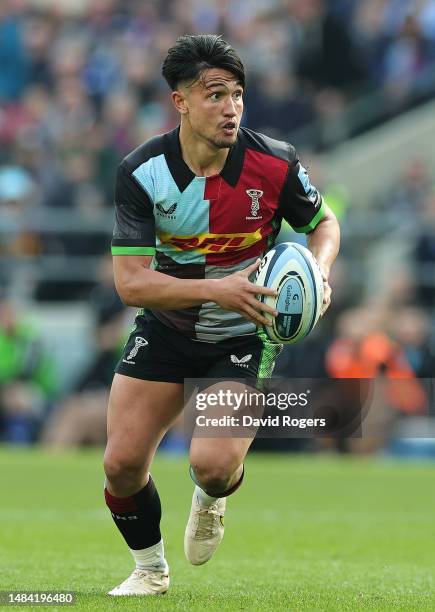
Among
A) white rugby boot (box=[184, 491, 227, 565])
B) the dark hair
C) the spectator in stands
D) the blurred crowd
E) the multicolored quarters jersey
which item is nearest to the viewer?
the dark hair

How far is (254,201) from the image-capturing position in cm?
693

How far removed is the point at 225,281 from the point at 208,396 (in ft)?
2.36

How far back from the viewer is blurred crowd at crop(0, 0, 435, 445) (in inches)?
676

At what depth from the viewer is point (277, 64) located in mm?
20906

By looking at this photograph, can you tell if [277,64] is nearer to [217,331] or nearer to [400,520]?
[400,520]

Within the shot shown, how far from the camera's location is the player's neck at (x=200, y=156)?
688cm

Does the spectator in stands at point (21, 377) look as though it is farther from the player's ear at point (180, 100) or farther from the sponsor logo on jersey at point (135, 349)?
the player's ear at point (180, 100)

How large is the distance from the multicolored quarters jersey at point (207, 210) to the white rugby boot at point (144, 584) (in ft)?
3.84

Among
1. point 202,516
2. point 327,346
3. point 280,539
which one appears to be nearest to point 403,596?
point 202,516

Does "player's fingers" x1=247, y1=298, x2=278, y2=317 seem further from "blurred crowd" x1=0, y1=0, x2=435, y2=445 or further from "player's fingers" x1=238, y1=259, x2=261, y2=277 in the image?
"blurred crowd" x1=0, y1=0, x2=435, y2=445

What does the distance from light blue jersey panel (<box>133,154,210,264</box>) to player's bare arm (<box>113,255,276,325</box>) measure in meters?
0.24

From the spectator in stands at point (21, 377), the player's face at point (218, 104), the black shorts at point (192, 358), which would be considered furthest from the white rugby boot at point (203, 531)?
the spectator in stands at point (21, 377)

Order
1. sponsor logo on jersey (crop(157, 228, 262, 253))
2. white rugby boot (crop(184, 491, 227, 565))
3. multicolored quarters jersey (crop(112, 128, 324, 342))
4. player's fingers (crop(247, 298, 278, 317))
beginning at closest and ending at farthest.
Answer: player's fingers (crop(247, 298, 278, 317))
multicolored quarters jersey (crop(112, 128, 324, 342))
sponsor logo on jersey (crop(157, 228, 262, 253))
white rugby boot (crop(184, 491, 227, 565))

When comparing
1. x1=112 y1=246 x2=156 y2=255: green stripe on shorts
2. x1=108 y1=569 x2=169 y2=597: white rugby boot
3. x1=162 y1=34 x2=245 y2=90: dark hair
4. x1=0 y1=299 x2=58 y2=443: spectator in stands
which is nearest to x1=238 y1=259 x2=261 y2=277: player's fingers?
x1=112 y1=246 x2=156 y2=255: green stripe on shorts
